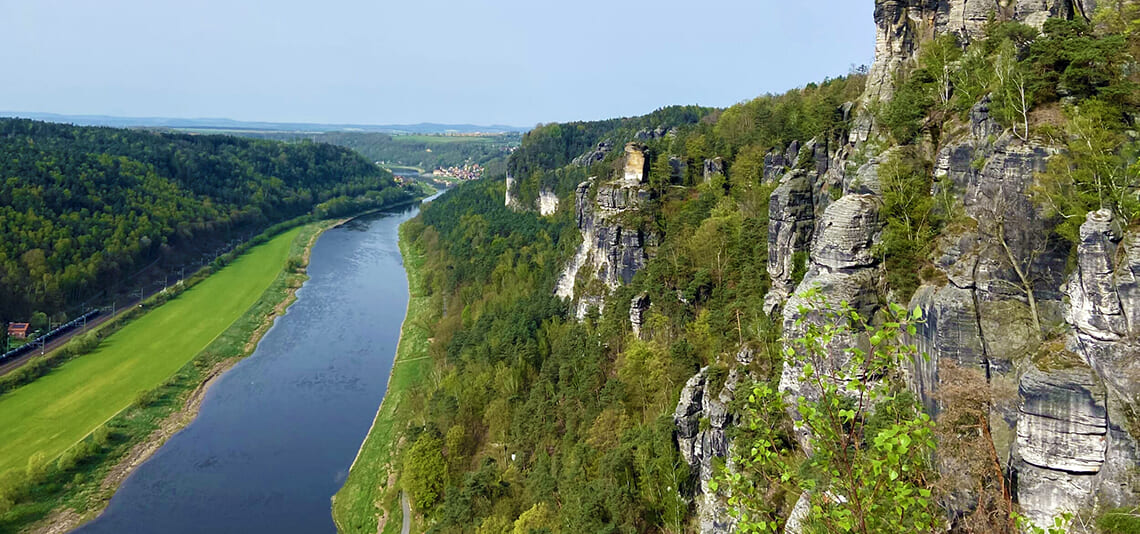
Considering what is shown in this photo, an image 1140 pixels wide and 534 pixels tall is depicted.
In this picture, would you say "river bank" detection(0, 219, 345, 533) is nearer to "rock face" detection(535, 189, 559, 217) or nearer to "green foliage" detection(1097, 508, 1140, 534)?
"rock face" detection(535, 189, 559, 217)

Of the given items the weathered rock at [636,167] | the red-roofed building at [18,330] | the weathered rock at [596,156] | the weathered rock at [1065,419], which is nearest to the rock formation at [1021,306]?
the weathered rock at [1065,419]

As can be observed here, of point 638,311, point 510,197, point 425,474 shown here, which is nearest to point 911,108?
point 638,311

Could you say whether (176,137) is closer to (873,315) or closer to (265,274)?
(265,274)

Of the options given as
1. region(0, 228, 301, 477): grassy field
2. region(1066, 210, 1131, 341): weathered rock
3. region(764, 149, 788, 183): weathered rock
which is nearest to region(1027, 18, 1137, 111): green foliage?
region(1066, 210, 1131, 341): weathered rock

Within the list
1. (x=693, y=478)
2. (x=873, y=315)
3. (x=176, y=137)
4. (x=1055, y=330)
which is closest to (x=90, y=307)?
(x=693, y=478)

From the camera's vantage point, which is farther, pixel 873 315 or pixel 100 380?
pixel 100 380

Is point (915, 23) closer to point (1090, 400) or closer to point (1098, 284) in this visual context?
point (1098, 284)

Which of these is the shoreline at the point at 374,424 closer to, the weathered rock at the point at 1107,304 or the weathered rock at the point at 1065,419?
the weathered rock at the point at 1065,419
